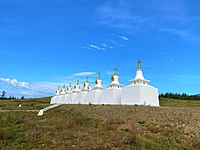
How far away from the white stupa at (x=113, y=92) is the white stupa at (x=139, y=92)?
2414 mm

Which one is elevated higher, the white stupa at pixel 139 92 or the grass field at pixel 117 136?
the white stupa at pixel 139 92

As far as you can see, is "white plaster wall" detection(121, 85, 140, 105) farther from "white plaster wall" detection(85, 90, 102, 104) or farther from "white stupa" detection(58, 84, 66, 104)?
"white stupa" detection(58, 84, 66, 104)

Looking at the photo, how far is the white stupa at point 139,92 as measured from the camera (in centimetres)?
2311

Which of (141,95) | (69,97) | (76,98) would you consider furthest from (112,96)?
(69,97)

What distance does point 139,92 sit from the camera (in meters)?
23.1

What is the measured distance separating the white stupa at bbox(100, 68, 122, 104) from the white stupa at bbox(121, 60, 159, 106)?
2414 millimetres

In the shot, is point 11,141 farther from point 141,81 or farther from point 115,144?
point 141,81

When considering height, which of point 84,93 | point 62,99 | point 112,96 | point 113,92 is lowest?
point 112,96

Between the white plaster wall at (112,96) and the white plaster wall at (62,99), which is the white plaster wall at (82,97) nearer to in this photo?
the white plaster wall at (112,96)

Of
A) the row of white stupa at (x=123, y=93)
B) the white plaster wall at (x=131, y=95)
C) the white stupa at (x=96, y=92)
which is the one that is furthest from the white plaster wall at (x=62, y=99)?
the white plaster wall at (x=131, y=95)

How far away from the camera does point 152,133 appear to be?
430 inches

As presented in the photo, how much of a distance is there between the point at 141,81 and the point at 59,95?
1360 inches

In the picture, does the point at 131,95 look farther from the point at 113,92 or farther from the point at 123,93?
the point at 113,92

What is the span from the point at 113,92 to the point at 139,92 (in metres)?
5.63
